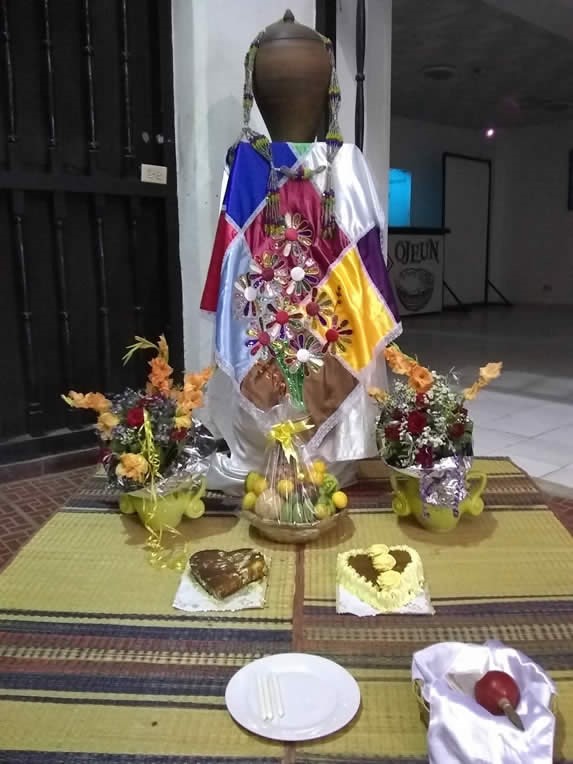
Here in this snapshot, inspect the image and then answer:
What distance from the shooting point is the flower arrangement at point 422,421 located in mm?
1610

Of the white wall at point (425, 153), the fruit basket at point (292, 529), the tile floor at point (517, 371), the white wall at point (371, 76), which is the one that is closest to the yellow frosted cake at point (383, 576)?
the fruit basket at point (292, 529)

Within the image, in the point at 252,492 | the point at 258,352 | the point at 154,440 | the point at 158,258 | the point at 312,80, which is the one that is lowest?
the point at 252,492

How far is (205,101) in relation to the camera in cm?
245

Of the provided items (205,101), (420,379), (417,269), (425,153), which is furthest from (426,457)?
(425,153)

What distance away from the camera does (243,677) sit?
1.10 m

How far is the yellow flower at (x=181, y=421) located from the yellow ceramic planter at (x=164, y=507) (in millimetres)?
168

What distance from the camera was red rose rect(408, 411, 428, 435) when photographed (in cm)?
161

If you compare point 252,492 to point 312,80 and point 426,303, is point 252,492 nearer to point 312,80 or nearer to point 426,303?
point 312,80

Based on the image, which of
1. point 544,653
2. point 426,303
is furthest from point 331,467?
point 426,303

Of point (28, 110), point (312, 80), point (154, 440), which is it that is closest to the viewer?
point (154, 440)

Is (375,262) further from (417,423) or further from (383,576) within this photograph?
(383,576)

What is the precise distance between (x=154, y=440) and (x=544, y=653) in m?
0.94

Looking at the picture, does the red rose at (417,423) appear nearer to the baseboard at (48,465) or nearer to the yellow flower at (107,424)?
the yellow flower at (107,424)

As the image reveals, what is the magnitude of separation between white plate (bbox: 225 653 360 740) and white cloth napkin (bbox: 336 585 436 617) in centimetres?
19
